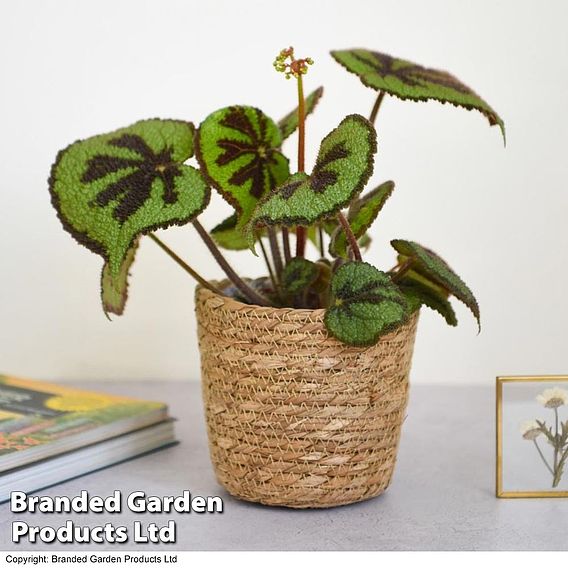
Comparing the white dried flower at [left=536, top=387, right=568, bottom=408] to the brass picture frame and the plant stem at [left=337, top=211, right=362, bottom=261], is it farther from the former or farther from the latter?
the plant stem at [left=337, top=211, right=362, bottom=261]

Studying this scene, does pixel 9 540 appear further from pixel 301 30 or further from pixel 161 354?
pixel 301 30

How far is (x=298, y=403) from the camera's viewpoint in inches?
36.0

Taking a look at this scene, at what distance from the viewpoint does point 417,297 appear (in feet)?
3.18

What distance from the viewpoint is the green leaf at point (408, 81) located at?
0.94m

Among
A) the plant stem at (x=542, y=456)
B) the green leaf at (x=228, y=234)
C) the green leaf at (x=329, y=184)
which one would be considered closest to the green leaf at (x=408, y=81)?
the green leaf at (x=329, y=184)

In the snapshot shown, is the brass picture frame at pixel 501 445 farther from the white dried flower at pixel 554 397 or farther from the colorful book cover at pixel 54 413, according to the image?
the colorful book cover at pixel 54 413

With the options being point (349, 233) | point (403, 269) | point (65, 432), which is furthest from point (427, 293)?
point (65, 432)

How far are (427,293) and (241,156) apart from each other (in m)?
0.24

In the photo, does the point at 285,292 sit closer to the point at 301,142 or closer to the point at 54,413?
the point at 301,142

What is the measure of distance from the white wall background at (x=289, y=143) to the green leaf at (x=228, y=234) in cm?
53

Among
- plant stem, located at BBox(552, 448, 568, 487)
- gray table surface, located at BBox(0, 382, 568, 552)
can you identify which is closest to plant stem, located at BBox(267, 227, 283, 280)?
gray table surface, located at BBox(0, 382, 568, 552)

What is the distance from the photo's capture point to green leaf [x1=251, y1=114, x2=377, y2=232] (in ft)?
2.64

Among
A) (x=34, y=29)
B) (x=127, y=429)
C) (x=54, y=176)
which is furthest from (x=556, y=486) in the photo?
(x=34, y=29)

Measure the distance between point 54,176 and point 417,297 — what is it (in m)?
0.38
